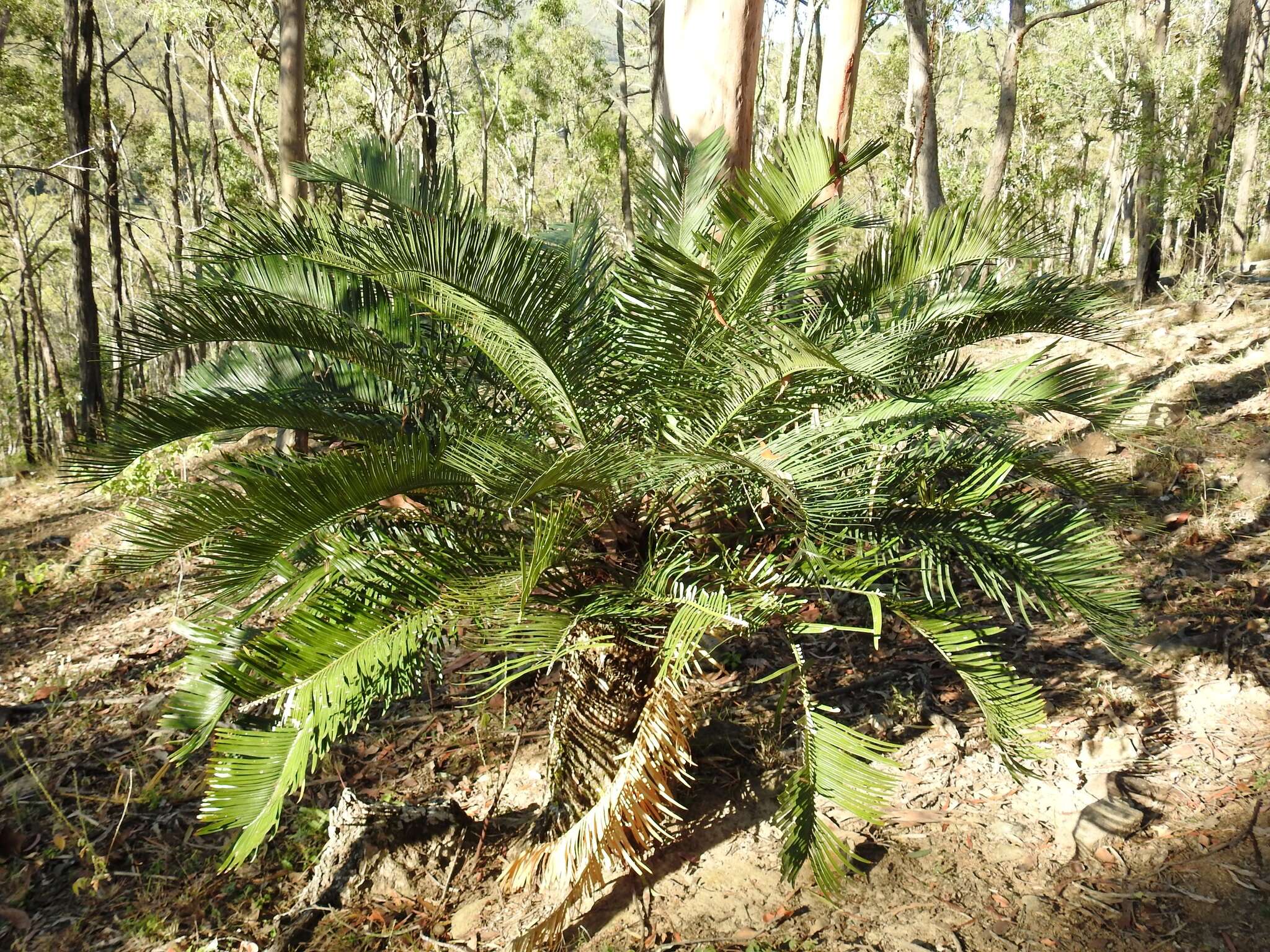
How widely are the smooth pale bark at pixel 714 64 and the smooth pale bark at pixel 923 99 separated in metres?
5.78

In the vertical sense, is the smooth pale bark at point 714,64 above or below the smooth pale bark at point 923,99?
below

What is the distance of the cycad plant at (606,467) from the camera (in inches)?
94.6

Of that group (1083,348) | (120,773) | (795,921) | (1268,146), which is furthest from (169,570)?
(1268,146)

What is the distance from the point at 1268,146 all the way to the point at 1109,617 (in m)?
30.8

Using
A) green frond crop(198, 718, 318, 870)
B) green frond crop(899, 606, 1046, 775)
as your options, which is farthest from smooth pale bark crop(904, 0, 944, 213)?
green frond crop(198, 718, 318, 870)

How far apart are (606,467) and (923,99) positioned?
27.6 ft

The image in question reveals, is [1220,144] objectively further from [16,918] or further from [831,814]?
[16,918]

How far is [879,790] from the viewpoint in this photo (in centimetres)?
255

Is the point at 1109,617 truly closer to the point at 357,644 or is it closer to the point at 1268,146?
the point at 357,644

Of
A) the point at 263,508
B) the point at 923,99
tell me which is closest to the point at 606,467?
the point at 263,508

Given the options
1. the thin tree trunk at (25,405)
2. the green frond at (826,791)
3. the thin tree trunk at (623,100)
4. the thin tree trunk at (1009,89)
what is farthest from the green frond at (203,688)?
the thin tree trunk at (623,100)

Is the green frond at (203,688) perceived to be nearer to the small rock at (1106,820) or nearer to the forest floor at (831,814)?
the forest floor at (831,814)

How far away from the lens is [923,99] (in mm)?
9172

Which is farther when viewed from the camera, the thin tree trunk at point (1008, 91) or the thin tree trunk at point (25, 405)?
the thin tree trunk at point (25, 405)
